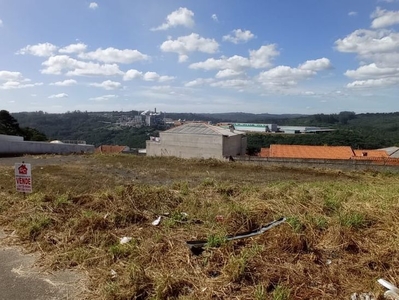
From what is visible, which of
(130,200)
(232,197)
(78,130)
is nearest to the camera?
(130,200)

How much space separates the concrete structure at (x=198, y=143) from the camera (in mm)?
29312

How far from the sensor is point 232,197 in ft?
18.5

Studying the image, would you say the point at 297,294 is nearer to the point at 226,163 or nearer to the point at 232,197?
the point at 232,197

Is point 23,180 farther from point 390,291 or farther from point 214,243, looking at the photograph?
point 390,291

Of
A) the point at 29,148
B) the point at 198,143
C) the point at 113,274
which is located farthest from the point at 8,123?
the point at 113,274

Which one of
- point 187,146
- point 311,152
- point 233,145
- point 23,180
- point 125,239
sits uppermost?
point 23,180

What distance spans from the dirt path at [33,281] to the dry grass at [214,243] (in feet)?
0.42

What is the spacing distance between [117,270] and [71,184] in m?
5.89

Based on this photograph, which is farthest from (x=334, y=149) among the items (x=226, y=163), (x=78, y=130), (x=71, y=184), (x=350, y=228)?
(x=78, y=130)

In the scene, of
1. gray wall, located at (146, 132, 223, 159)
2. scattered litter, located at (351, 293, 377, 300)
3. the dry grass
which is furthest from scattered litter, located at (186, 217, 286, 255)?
gray wall, located at (146, 132, 223, 159)

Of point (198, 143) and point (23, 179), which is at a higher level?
point (23, 179)

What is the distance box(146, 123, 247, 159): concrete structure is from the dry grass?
77.4 feet

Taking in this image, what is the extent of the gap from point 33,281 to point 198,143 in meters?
27.6

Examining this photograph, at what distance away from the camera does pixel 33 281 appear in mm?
2922
